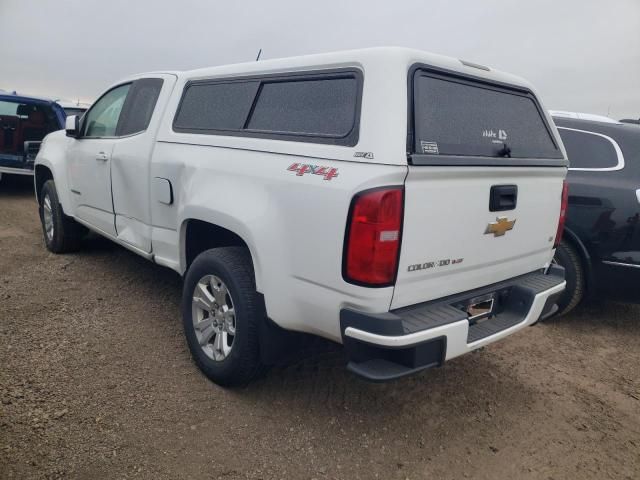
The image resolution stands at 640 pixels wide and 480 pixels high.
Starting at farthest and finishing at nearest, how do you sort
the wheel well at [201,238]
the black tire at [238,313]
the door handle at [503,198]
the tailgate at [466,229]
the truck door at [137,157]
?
1. the truck door at [137,157]
2. the wheel well at [201,238]
3. the black tire at [238,313]
4. the door handle at [503,198]
5. the tailgate at [466,229]

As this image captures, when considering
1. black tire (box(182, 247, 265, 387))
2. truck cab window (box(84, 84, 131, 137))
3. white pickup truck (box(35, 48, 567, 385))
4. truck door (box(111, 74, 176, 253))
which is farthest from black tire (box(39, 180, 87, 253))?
black tire (box(182, 247, 265, 387))

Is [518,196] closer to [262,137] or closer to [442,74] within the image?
[442,74]

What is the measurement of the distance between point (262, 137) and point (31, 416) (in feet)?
6.19

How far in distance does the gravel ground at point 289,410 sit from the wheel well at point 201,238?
0.69 meters

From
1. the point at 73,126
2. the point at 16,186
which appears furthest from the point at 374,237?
the point at 16,186

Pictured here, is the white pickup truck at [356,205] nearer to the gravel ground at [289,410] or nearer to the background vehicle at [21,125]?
the gravel ground at [289,410]

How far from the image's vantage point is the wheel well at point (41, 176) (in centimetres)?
541

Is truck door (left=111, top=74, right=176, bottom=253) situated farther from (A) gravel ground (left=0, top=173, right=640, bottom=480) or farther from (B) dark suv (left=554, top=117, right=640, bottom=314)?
(B) dark suv (left=554, top=117, right=640, bottom=314)

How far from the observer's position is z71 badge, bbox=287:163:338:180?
225 centimetres

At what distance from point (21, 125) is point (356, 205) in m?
8.66

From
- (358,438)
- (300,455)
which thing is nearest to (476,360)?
(358,438)

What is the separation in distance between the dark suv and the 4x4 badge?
5.70 ft

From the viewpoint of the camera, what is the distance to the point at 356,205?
6.97ft

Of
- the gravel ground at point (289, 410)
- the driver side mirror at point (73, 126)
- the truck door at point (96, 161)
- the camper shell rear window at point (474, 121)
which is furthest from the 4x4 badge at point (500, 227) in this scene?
the driver side mirror at point (73, 126)
